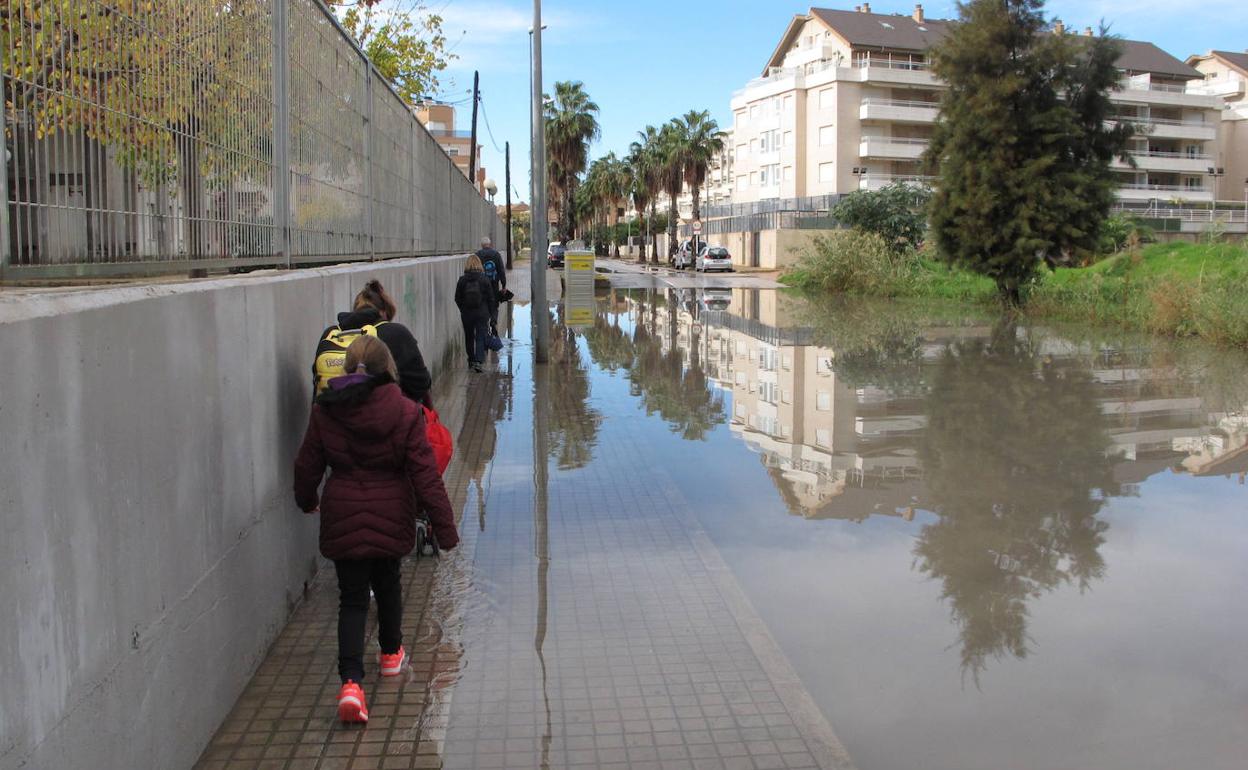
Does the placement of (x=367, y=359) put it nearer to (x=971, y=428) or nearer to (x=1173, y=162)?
(x=971, y=428)

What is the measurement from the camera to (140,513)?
3.52 m

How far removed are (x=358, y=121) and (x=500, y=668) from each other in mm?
5211

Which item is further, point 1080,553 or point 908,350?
point 908,350

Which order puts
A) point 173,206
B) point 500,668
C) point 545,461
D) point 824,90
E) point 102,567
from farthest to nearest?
1. point 824,90
2. point 545,461
3. point 500,668
4. point 173,206
5. point 102,567

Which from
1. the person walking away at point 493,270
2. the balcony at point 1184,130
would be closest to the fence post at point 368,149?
the person walking away at point 493,270

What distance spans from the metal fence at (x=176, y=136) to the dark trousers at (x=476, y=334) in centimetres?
648

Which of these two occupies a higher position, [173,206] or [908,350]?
[173,206]

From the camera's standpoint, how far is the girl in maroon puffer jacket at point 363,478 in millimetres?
4449

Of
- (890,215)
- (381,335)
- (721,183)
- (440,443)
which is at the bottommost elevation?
(440,443)

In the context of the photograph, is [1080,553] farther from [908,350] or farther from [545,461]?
[908,350]

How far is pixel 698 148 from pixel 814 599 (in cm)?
7455

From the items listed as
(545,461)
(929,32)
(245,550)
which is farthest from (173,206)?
(929,32)

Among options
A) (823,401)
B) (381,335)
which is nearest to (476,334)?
(823,401)

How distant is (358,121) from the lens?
880 cm
